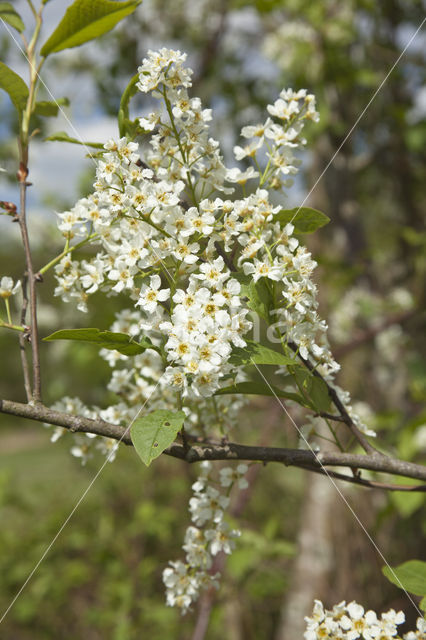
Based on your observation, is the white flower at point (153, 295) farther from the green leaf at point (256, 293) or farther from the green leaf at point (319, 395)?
the green leaf at point (319, 395)

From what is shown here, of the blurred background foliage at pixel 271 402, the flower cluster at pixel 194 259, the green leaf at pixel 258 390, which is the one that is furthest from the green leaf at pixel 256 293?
the blurred background foliage at pixel 271 402

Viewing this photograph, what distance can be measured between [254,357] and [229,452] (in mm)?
152

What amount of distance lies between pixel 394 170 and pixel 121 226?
3.62 metres

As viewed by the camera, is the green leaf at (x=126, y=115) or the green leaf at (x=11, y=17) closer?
the green leaf at (x=126, y=115)

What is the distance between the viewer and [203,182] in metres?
0.86

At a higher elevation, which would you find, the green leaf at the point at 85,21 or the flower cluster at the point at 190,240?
the green leaf at the point at 85,21

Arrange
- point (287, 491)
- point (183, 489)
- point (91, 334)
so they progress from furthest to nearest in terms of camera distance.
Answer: point (287, 491) < point (183, 489) < point (91, 334)

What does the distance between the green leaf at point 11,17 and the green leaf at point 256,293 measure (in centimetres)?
68

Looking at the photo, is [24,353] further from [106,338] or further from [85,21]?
[85,21]

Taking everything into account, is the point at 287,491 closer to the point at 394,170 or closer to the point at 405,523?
the point at 405,523

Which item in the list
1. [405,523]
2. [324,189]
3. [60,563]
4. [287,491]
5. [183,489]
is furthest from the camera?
[287,491]

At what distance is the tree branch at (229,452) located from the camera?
0.71 m

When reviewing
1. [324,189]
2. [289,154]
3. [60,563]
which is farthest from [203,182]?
[60,563]

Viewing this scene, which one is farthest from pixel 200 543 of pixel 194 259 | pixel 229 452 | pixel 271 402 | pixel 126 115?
pixel 271 402
